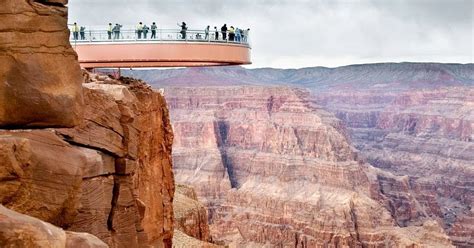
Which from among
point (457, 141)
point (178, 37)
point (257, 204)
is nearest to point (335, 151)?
point (257, 204)

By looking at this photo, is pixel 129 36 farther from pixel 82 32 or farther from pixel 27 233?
pixel 27 233

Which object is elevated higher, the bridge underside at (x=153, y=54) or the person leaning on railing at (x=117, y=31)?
the person leaning on railing at (x=117, y=31)

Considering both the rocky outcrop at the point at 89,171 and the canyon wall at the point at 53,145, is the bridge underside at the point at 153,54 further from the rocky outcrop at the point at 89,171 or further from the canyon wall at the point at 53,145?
the canyon wall at the point at 53,145

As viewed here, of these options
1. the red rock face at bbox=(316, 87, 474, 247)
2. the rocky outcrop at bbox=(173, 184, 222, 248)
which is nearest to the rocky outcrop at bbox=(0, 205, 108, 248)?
the rocky outcrop at bbox=(173, 184, 222, 248)

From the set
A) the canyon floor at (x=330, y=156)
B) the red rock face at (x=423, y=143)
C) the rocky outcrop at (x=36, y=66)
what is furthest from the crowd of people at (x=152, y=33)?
the red rock face at (x=423, y=143)

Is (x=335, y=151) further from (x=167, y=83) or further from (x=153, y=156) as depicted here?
(x=153, y=156)
